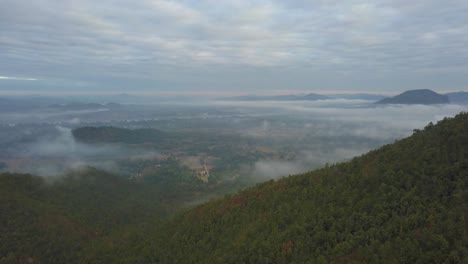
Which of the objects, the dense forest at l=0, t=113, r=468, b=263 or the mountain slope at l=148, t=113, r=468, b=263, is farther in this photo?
the dense forest at l=0, t=113, r=468, b=263

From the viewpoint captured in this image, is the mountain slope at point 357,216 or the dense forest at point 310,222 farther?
the dense forest at point 310,222

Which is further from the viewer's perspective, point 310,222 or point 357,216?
point 310,222

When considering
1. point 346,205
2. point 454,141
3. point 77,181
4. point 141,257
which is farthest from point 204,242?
point 77,181

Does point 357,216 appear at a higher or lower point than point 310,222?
higher

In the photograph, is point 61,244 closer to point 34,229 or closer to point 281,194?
point 34,229
